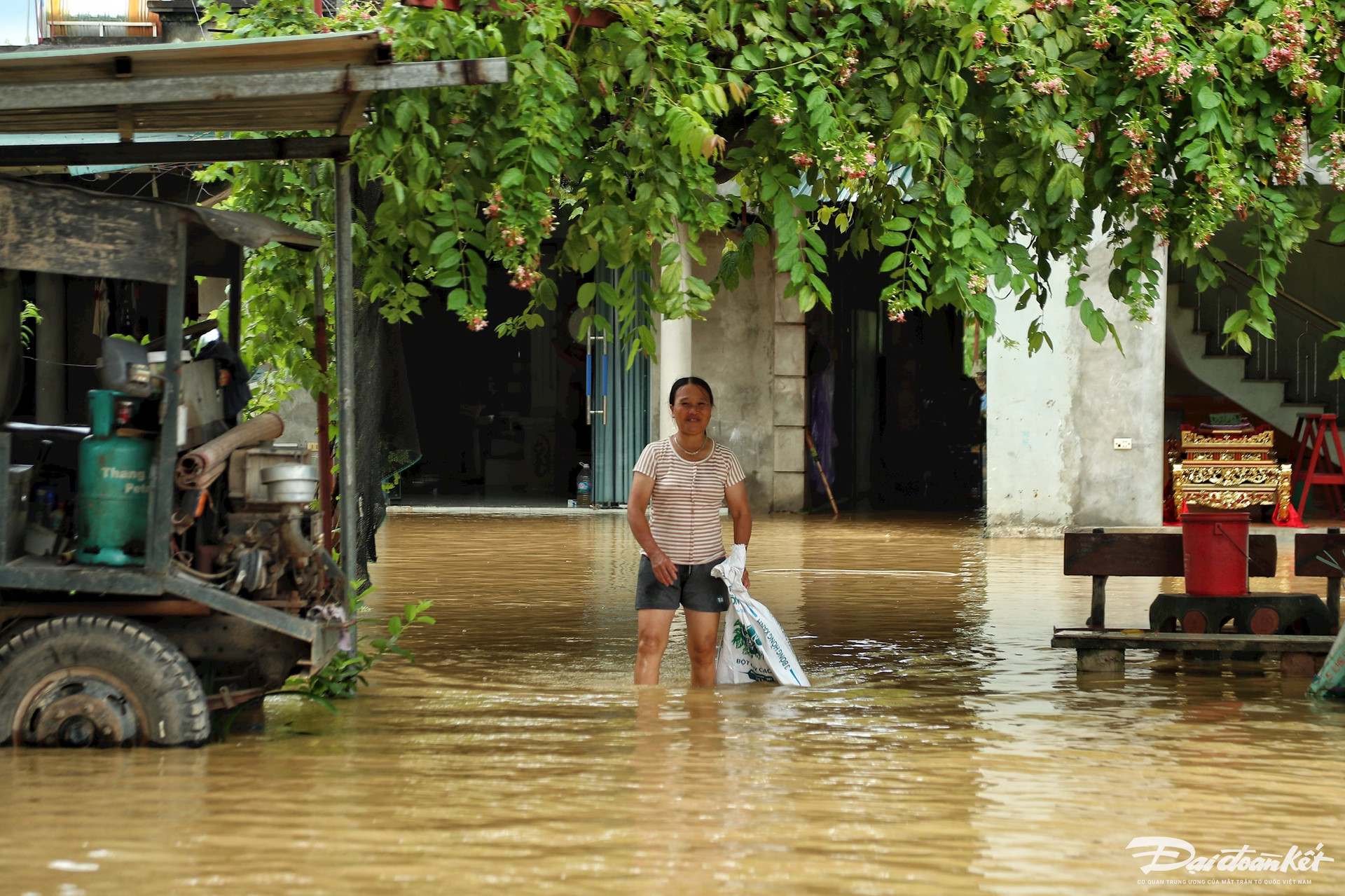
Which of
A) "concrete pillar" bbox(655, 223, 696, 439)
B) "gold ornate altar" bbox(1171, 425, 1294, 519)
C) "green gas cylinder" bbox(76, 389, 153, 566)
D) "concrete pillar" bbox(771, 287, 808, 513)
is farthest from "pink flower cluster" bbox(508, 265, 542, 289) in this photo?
"concrete pillar" bbox(771, 287, 808, 513)

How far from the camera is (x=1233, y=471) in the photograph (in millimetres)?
15375

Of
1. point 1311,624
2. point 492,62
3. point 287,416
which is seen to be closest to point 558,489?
point 287,416

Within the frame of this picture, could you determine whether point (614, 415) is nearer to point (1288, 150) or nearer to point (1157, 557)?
point (1157, 557)

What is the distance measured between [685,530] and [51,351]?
2.95 m

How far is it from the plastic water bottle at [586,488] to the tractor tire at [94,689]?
14627 mm

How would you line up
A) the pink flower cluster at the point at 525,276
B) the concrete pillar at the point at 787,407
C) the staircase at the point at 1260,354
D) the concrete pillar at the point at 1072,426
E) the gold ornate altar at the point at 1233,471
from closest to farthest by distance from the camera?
the pink flower cluster at the point at 525,276 → the gold ornate altar at the point at 1233,471 → the concrete pillar at the point at 1072,426 → the staircase at the point at 1260,354 → the concrete pillar at the point at 787,407

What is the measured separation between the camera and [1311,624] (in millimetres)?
7648

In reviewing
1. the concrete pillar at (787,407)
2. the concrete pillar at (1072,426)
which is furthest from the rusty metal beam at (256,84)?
the concrete pillar at (787,407)

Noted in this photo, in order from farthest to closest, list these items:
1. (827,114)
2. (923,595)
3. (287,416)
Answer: (287,416) < (923,595) < (827,114)

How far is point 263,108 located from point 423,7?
811 millimetres

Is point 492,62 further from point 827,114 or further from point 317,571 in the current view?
point 317,571

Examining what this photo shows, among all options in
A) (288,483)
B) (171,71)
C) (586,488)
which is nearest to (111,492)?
(288,483)

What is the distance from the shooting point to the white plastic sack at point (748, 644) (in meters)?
6.62

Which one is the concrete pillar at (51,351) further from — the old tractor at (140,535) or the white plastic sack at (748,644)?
the white plastic sack at (748,644)
